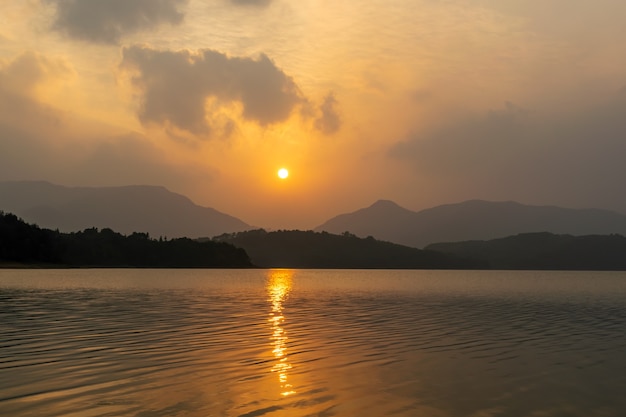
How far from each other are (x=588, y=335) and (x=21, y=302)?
59776 millimetres

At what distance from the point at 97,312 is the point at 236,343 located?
26612 millimetres

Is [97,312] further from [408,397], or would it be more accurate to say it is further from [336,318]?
[408,397]

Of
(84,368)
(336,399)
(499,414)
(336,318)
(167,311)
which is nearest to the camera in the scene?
(499,414)

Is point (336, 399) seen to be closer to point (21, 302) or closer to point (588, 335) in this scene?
point (588, 335)

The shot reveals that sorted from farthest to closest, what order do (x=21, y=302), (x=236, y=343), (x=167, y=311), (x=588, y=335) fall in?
(x=21, y=302) < (x=167, y=311) < (x=588, y=335) < (x=236, y=343)

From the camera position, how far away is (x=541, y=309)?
70750 millimetres

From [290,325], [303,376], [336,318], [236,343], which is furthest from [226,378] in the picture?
[336,318]

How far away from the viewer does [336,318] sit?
55.9 metres

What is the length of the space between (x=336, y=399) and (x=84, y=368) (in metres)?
12.7

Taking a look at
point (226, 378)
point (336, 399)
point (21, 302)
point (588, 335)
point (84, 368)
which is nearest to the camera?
point (336, 399)

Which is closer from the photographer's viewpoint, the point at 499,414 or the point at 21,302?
the point at 499,414

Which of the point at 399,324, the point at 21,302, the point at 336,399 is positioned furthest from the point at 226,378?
the point at 21,302

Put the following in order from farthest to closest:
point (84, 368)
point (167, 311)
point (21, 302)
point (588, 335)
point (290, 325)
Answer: point (21, 302)
point (167, 311)
point (290, 325)
point (588, 335)
point (84, 368)

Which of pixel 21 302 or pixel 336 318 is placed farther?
pixel 21 302
